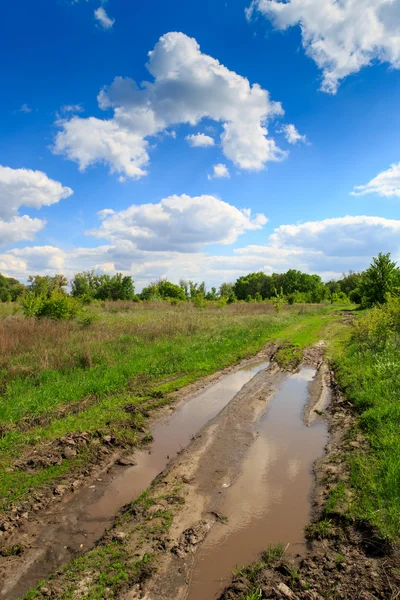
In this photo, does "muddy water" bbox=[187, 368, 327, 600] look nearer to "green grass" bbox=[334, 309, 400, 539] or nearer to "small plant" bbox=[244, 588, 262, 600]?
"small plant" bbox=[244, 588, 262, 600]

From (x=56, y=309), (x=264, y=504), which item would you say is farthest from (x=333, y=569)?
(x=56, y=309)

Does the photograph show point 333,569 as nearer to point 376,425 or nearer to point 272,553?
point 272,553

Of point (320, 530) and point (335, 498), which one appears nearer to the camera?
point (320, 530)

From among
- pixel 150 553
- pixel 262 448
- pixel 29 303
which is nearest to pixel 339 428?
pixel 262 448

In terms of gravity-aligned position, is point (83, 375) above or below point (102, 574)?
above

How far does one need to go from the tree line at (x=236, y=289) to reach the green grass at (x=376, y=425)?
8.03 meters

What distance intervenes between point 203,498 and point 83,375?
7.00 metres

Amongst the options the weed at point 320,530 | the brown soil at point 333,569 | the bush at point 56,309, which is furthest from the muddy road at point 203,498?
the bush at point 56,309

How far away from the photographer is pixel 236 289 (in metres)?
120

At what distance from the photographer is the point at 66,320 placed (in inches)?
752

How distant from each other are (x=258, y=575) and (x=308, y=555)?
Answer: 2.60ft

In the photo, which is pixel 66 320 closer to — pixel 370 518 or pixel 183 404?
pixel 183 404

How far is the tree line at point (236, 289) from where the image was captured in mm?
36469

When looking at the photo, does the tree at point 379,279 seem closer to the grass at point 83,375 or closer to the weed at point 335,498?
the grass at point 83,375
